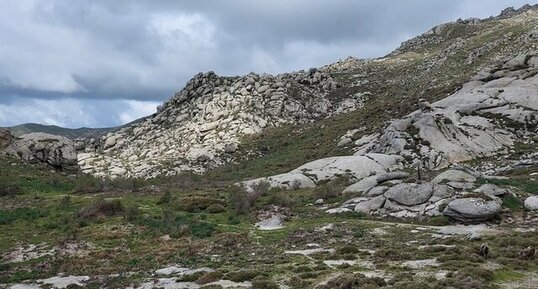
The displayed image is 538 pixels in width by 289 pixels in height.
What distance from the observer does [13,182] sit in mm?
51219

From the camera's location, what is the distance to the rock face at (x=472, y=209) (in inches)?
1308

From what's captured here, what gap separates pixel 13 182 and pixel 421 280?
46655 millimetres

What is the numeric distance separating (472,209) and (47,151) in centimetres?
5682

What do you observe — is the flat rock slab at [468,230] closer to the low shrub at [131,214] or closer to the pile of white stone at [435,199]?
the pile of white stone at [435,199]

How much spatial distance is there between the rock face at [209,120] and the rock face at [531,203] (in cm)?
5731

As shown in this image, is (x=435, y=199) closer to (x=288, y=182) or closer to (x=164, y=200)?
(x=288, y=182)

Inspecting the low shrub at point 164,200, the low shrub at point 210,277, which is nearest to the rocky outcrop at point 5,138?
the low shrub at point 164,200

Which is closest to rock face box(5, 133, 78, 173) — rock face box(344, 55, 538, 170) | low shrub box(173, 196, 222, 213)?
low shrub box(173, 196, 222, 213)

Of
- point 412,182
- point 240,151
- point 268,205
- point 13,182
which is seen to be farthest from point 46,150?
point 412,182

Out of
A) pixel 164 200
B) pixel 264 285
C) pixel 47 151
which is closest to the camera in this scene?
pixel 264 285

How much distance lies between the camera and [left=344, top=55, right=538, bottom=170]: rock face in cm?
→ 5859

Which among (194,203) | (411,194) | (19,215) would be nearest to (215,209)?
(194,203)

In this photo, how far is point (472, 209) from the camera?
33.5 metres

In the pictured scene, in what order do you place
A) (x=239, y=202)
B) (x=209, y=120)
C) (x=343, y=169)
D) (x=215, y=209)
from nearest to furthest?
(x=215, y=209), (x=239, y=202), (x=343, y=169), (x=209, y=120)
